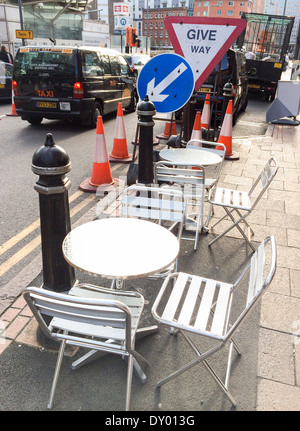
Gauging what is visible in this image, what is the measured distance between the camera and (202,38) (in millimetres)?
Answer: 4941

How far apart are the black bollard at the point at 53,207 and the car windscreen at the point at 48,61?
6.76m

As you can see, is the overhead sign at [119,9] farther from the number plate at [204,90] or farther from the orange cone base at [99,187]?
the orange cone base at [99,187]

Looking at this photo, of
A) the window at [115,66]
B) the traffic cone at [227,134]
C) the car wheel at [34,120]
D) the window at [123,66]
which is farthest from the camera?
the window at [123,66]

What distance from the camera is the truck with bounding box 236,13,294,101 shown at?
50.4 feet

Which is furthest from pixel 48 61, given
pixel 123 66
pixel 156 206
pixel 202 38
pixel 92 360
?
pixel 92 360

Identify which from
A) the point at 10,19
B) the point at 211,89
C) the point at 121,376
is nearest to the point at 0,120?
the point at 211,89

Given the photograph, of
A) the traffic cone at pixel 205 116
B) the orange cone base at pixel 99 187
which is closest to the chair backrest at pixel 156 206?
the orange cone base at pixel 99 187

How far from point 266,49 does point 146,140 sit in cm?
1503

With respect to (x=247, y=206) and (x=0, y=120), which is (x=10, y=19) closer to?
(x=0, y=120)

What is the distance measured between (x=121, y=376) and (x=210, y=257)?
67.9 inches

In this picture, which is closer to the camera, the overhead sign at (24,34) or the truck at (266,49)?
the truck at (266,49)

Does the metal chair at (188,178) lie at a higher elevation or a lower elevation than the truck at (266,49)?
lower

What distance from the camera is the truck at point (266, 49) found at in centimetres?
1538

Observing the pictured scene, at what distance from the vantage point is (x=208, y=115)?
7.57m
